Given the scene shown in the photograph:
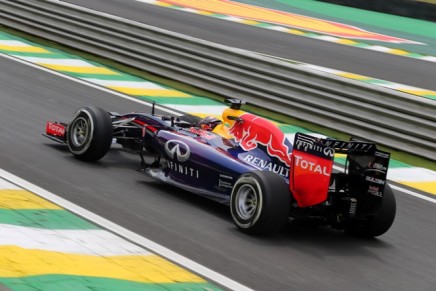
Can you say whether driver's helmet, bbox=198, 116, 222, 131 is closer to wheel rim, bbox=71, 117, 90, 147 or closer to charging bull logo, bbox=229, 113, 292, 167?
charging bull logo, bbox=229, 113, 292, 167

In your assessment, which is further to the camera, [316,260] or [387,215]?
[387,215]

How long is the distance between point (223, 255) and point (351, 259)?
3.79ft

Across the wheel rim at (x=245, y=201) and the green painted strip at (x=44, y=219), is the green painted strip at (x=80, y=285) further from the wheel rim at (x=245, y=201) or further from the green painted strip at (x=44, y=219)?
the wheel rim at (x=245, y=201)

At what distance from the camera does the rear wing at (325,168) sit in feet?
24.4

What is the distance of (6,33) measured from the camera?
1820 centimetres

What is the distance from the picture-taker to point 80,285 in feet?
18.5

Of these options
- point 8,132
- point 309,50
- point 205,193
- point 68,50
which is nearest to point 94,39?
point 68,50

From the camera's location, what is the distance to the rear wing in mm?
7445

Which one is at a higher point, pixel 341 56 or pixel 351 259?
pixel 341 56

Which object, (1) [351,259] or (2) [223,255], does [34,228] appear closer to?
(2) [223,255]

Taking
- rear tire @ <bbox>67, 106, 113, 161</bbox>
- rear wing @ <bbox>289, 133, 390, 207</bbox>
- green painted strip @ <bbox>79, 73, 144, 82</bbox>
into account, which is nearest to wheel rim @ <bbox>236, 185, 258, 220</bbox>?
rear wing @ <bbox>289, 133, 390, 207</bbox>

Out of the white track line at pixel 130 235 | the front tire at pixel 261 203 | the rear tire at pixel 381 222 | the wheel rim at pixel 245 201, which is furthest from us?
the rear tire at pixel 381 222

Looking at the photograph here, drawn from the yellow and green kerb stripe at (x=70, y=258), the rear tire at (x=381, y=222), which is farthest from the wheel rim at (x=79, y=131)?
the rear tire at (x=381, y=222)

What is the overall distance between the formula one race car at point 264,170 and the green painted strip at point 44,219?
4.55ft
